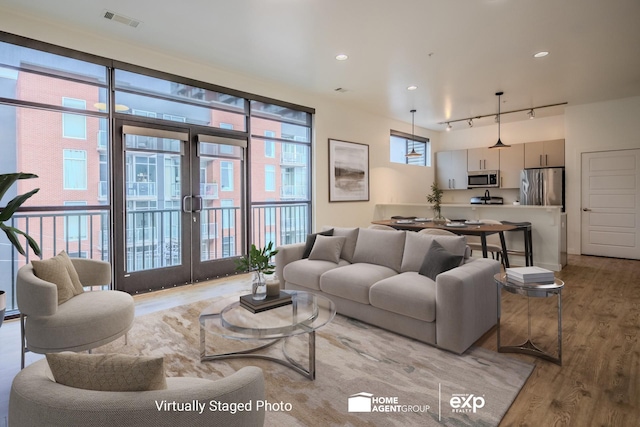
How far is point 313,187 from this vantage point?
596 centimetres

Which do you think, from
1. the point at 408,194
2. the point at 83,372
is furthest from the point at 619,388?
the point at 408,194

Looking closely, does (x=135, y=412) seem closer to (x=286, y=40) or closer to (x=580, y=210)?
(x=286, y=40)

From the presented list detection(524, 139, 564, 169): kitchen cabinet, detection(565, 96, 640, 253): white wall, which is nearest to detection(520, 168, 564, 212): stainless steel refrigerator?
detection(565, 96, 640, 253): white wall

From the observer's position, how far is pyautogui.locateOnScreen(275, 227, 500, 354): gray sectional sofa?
2547mm

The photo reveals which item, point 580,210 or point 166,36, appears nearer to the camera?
point 166,36

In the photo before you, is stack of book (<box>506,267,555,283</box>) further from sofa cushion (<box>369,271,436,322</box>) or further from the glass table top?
the glass table top

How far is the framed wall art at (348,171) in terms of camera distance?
625 cm

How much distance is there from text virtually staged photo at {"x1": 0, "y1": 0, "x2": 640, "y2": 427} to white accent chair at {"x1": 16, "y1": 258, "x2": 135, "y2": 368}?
13 mm

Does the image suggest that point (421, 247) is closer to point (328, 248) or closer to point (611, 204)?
point (328, 248)

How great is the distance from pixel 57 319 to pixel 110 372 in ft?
5.18

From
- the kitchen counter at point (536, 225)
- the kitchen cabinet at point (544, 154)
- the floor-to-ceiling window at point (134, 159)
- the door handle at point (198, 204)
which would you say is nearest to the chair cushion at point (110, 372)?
the floor-to-ceiling window at point (134, 159)

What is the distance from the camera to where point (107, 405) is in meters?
0.86

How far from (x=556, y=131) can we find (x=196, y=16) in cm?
743

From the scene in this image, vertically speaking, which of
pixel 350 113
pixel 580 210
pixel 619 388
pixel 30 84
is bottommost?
pixel 619 388
